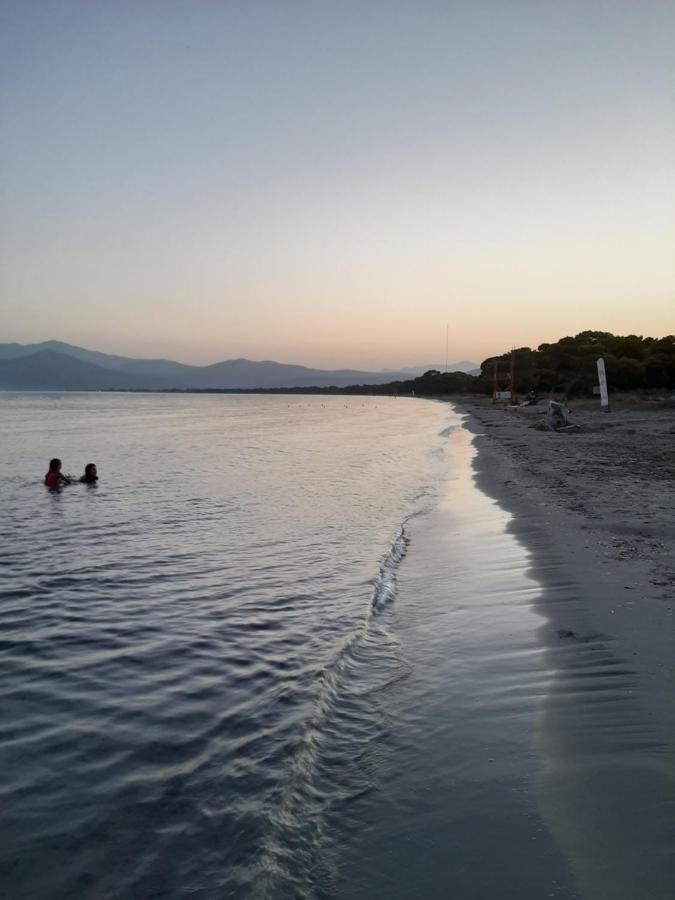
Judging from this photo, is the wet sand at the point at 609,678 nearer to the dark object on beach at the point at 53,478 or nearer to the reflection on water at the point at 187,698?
the reflection on water at the point at 187,698

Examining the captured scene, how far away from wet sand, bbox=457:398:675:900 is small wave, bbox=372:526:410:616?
2196mm

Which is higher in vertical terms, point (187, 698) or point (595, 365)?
point (595, 365)

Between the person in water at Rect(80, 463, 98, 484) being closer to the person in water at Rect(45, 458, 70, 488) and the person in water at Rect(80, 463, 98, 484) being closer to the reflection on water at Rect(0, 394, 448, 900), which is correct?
the person in water at Rect(45, 458, 70, 488)

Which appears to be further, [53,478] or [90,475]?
[90,475]

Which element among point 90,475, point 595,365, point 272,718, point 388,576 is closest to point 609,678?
point 272,718

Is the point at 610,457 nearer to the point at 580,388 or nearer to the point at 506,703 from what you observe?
the point at 506,703

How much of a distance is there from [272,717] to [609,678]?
3148 millimetres

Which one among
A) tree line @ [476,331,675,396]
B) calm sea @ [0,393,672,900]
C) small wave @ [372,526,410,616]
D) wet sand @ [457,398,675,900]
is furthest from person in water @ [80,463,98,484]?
tree line @ [476,331,675,396]

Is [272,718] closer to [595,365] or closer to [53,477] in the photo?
[53,477]

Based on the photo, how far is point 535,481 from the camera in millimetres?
18203

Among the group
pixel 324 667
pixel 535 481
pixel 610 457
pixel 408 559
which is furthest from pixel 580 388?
pixel 324 667

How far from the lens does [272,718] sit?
209 inches

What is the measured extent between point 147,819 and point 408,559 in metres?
7.37

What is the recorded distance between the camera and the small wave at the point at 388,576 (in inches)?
336
